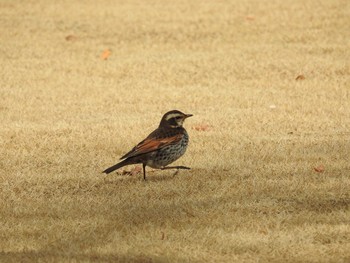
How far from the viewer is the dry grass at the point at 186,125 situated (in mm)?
6688

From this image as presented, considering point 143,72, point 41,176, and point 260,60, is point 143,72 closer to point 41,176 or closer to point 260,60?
point 260,60

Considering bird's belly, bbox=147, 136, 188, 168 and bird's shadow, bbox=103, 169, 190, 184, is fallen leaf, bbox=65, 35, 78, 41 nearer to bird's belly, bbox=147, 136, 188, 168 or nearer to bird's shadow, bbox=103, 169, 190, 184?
bird's shadow, bbox=103, 169, 190, 184

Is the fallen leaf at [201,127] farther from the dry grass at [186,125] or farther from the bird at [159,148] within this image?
the bird at [159,148]

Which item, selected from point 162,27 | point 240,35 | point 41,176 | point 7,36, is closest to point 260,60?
point 240,35

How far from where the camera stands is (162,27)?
19.2 metres

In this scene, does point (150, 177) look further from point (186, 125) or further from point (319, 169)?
point (186, 125)

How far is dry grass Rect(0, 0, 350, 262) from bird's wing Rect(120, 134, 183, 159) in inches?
14.4

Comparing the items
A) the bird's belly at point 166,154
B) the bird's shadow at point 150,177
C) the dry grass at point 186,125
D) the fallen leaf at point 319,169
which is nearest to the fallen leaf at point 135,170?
the bird's shadow at point 150,177

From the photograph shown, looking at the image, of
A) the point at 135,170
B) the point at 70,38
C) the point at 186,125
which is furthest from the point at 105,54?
the point at 135,170

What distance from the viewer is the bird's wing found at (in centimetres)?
830

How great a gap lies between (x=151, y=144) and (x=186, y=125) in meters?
3.68

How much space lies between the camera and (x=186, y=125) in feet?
39.5

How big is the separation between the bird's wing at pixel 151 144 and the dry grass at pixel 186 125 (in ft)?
1.20

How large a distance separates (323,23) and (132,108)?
7.29 m
